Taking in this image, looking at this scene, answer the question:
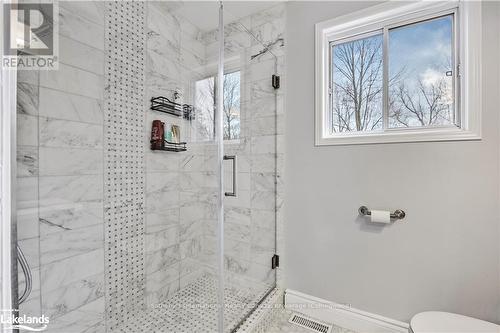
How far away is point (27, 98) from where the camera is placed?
1.08 metres

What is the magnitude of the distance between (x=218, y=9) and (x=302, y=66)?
77 cm

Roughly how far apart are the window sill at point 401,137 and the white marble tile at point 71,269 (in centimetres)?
170

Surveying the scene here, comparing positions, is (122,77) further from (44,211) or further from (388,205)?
(388,205)

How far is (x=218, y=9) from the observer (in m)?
1.75

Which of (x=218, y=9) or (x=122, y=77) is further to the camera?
(x=218, y=9)

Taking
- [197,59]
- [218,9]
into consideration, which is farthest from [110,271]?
[218,9]

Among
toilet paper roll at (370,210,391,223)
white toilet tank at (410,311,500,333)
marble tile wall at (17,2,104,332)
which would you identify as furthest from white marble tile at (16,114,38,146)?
white toilet tank at (410,311,500,333)

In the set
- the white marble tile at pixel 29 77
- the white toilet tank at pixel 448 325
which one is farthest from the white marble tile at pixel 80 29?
the white toilet tank at pixel 448 325

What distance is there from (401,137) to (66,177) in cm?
204

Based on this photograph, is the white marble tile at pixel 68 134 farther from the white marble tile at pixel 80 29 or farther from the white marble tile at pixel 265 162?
the white marble tile at pixel 265 162

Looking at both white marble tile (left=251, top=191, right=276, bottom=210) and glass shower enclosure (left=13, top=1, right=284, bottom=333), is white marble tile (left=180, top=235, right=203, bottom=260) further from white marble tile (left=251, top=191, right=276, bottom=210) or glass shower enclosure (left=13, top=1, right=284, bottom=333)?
white marble tile (left=251, top=191, right=276, bottom=210)

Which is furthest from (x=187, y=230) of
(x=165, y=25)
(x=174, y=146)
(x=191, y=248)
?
(x=165, y=25)

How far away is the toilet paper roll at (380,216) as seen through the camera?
1505 millimetres

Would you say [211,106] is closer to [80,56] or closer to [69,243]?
[80,56]
